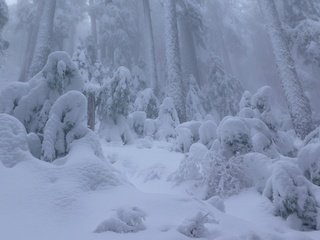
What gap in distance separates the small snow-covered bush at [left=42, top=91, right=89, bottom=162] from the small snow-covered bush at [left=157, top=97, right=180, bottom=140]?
24.7ft

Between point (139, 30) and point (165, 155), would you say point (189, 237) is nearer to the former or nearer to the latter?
point (165, 155)

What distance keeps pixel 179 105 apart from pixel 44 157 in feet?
30.6

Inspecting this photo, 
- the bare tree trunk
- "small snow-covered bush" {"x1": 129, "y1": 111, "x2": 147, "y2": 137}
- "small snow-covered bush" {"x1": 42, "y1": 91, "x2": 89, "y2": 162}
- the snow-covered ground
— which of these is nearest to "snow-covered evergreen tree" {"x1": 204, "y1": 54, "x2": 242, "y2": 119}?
"small snow-covered bush" {"x1": 129, "y1": 111, "x2": 147, "y2": 137}

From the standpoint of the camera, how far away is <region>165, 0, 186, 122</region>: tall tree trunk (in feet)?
45.5

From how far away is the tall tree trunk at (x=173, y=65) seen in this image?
13.9 meters

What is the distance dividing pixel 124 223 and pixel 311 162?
387 cm

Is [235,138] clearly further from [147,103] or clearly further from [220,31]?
[220,31]

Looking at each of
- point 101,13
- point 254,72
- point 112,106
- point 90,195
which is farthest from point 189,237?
point 254,72

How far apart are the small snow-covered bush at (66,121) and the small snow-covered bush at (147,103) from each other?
33.4 ft

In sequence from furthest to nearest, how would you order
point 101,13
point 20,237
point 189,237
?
point 101,13
point 189,237
point 20,237

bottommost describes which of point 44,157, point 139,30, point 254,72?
point 44,157

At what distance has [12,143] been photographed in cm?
427

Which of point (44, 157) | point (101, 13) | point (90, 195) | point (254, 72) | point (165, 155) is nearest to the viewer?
point (90, 195)

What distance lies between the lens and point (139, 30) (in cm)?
2688
